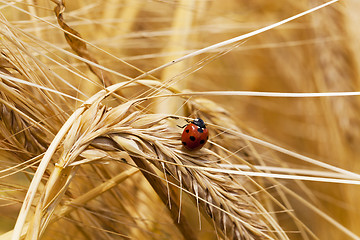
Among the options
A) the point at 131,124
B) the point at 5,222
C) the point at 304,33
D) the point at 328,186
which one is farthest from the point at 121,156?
the point at 304,33

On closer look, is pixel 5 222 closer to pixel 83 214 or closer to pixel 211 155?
pixel 83 214

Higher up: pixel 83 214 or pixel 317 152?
pixel 83 214

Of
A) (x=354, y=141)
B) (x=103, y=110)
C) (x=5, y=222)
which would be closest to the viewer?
(x=103, y=110)

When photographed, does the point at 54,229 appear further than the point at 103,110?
Yes

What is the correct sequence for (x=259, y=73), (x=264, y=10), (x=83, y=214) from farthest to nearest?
(x=259, y=73), (x=264, y=10), (x=83, y=214)

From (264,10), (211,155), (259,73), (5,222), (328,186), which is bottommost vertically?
(328,186)

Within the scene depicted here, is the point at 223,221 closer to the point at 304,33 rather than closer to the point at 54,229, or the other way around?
the point at 54,229
